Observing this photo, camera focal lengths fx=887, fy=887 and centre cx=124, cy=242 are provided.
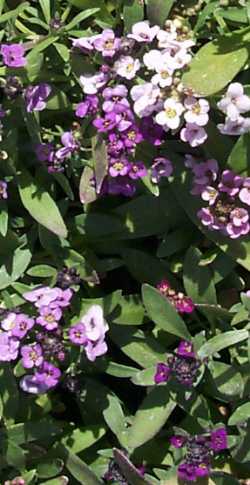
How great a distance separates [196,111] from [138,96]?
249mm

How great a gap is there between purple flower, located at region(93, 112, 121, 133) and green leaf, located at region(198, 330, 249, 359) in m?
1.04

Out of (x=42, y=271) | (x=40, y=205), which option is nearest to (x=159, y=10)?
(x=40, y=205)

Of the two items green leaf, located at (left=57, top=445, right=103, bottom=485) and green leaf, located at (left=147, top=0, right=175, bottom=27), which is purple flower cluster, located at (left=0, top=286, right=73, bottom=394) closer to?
green leaf, located at (left=57, top=445, right=103, bottom=485)

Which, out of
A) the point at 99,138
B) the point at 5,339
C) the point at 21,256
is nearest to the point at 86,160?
the point at 99,138

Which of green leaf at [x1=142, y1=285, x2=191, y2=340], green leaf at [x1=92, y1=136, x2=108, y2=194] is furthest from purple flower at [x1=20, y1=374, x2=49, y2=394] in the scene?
green leaf at [x1=92, y1=136, x2=108, y2=194]

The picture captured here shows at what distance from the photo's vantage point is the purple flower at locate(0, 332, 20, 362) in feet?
12.7

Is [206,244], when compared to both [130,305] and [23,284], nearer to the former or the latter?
[130,305]

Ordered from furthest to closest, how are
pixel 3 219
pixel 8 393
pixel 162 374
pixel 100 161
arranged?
pixel 8 393 → pixel 3 219 → pixel 162 374 → pixel 100 161

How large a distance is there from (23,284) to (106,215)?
0.52 m

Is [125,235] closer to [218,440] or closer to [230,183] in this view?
[230,183]

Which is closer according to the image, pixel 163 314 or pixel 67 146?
pixel 67 146

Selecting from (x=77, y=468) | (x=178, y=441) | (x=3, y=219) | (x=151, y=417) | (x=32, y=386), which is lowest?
(x=77, y=468)

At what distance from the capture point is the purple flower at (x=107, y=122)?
3752 millimetres

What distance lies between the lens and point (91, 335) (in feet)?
12.6
